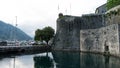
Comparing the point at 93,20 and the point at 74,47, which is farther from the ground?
the point at 93,20

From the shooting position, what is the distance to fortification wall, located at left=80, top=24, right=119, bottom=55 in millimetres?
34375

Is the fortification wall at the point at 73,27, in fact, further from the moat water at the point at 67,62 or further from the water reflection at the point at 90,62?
the water reflection at the point at 90,62

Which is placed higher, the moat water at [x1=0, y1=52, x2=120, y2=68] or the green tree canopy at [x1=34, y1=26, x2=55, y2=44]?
the green tree canopy at [x1=34, y1=26, x2=55, y2=44]

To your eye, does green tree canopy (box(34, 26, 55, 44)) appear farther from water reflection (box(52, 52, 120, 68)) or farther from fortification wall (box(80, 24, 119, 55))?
water reflection (box(52, 52, 120, 68))

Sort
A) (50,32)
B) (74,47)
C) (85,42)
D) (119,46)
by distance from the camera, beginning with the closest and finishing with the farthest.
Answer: (119,46), (85,42), (74,47), (50,32)

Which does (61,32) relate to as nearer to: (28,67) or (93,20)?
(93,20)

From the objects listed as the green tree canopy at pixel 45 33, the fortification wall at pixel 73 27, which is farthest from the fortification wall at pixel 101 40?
the green tree canopy at pixel 45 33

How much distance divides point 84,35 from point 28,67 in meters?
19.4

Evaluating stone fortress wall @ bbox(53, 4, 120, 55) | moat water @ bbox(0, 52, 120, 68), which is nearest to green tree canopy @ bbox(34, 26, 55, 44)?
stone fortress wall @ bbox(53, 4, 120, 55)

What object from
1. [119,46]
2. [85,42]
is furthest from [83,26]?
[119,46]

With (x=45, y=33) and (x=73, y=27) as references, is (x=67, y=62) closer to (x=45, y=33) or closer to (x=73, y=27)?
(x=73, y=27)

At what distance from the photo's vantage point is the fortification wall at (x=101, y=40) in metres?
34.4

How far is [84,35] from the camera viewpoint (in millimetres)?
46000

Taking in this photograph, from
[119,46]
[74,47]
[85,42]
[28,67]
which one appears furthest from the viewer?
[74,47]
